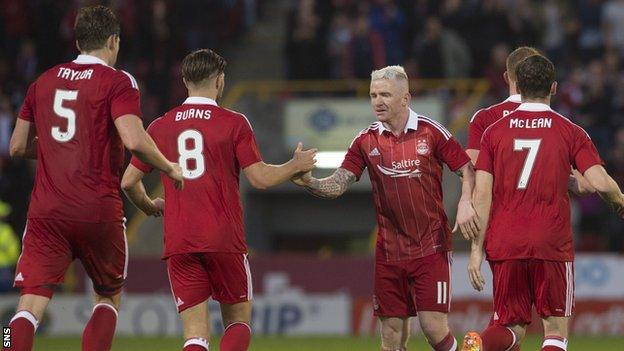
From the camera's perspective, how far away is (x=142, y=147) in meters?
7.99

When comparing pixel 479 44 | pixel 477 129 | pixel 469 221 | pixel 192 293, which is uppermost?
pixel 479 44

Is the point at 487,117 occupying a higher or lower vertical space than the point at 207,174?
higher

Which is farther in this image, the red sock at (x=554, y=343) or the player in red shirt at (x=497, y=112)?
the player in red shirt at (x=497, y=112)

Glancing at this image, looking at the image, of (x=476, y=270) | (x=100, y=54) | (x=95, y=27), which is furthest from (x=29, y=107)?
(x=476, y=270)

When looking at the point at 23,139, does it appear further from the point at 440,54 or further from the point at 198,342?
the point at 440,54

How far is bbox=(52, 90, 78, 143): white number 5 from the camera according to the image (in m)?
8.29

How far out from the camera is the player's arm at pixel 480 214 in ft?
27.6

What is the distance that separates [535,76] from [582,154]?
555 mm

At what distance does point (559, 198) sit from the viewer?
8.39 meters

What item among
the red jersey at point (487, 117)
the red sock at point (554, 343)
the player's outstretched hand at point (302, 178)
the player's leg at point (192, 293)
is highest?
the red jersey at point (487, 117)

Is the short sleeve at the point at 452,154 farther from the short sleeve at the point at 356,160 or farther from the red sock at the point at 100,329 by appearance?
the red sock at the point at 100,329

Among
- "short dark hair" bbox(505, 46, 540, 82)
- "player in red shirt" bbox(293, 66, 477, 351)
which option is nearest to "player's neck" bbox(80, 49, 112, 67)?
"player in red shirt" bbox(293, 66, 477, 351)

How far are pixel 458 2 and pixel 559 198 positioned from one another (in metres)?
11.3

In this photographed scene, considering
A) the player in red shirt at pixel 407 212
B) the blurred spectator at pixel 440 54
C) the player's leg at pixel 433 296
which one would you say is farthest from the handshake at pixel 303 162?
the blurred spectator at pixel 440 54
